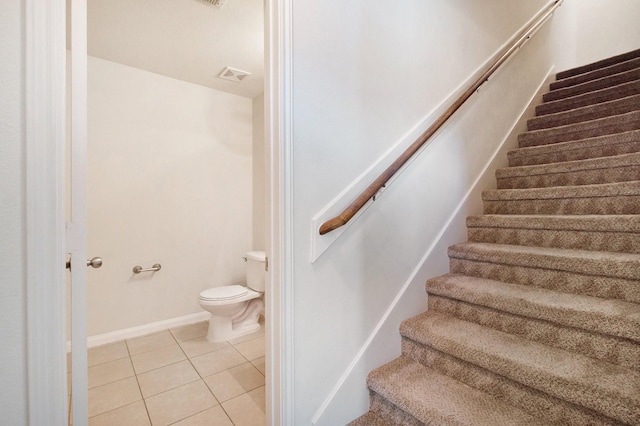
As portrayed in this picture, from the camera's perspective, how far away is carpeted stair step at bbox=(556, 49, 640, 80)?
280 centimetres

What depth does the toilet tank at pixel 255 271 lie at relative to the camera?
2648 mm

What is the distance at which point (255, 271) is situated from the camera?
2713 millimetres

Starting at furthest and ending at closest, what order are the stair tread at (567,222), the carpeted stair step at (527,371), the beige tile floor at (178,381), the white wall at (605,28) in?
the white wall at (605,28), the beige tile floor at (178,381), the stair tread at (567,222), the carpeted stair step at (527,371)

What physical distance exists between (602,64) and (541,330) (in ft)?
11.1

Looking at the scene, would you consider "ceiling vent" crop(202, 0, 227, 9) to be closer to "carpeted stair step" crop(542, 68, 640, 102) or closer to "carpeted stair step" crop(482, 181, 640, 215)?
"carpeted stair step" crop(482, 181, 640, 215)

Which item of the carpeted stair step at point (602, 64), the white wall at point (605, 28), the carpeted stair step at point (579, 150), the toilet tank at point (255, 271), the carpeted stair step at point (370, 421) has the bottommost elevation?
the carpeted stair step at point (370, 421)

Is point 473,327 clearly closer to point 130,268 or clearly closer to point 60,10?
point 60,10

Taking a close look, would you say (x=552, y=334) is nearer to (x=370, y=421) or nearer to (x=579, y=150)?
(x=370, y=421)

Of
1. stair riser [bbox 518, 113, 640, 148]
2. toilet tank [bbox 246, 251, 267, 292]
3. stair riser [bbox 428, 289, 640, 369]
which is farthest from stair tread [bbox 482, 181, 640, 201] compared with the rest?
toilet tank [bbox 246, 251, 267, 292]

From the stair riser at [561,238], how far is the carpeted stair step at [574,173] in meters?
0.54

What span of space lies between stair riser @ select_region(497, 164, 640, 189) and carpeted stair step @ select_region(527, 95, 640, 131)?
0.86 metres

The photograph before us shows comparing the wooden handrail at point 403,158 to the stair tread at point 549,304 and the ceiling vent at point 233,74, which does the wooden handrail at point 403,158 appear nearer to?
the stair tread at point 549,304

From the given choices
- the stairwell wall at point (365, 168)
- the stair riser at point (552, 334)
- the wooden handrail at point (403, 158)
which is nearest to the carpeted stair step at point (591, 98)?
the wooden handrail at point (403, 158)

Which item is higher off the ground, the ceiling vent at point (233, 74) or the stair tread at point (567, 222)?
the ceiling vent at point (233, 74)
